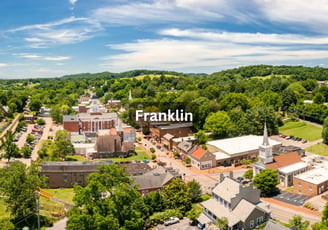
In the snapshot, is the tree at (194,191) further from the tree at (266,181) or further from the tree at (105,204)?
the tree at (105,204)

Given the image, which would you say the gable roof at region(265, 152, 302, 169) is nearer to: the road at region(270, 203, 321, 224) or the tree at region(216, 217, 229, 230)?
the road at region(270, 203, 321, 224)

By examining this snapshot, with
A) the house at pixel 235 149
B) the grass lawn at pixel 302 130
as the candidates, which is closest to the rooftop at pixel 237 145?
the house at pixel 235 149

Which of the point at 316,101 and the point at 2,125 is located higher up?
the point at 316,101

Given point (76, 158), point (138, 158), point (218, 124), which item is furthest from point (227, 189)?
point (218, 124)

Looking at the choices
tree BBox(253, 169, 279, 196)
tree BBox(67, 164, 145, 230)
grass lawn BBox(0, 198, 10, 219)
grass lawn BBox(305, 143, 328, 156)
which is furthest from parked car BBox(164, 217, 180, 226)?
grass lawn BBox(305, 143, 328, 156)

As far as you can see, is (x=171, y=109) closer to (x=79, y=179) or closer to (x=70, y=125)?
(x=70, y=125)

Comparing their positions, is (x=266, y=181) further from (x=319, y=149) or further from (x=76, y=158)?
(x=76, y=158)

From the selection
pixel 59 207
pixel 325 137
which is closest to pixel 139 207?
pixel 59 207
